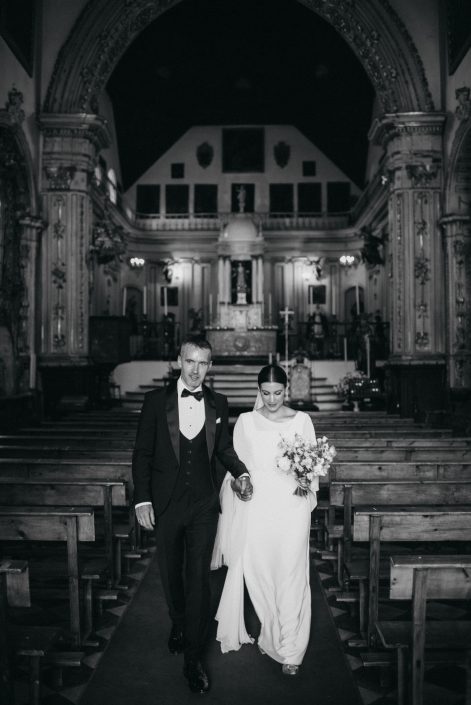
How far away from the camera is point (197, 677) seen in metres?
3.38

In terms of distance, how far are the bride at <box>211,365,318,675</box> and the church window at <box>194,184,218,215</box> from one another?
22719 millimetres

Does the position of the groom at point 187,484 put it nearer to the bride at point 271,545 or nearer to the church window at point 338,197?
the bride at point 271,545

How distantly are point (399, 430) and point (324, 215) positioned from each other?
18.7 m

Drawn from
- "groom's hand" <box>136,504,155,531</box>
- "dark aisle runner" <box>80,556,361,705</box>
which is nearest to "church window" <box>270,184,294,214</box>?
"dark aisle runner" <box>80,556,361,705</box>

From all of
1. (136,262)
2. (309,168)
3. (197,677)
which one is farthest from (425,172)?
(309,168)

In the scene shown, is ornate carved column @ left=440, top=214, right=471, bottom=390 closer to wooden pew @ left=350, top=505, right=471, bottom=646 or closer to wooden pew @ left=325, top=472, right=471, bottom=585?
wooden pew @ left=325, top=472, right=471, bottom=585

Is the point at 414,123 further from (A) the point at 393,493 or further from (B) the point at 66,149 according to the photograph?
(A) the point at 393,493

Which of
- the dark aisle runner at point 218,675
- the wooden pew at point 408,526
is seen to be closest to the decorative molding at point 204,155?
the dark aisle runner at point 218,675

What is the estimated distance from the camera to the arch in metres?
12.5

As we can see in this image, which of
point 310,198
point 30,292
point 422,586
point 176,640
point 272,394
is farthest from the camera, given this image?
point 310,198

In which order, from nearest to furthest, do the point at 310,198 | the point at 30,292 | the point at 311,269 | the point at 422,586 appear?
the point at 422,586 → the point at 30,292 → the point at 311,269 → the point at 310,198

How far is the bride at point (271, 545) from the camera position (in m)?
3.68

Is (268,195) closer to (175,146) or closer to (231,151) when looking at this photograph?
(231,151)

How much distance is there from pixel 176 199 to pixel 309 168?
5.44m
